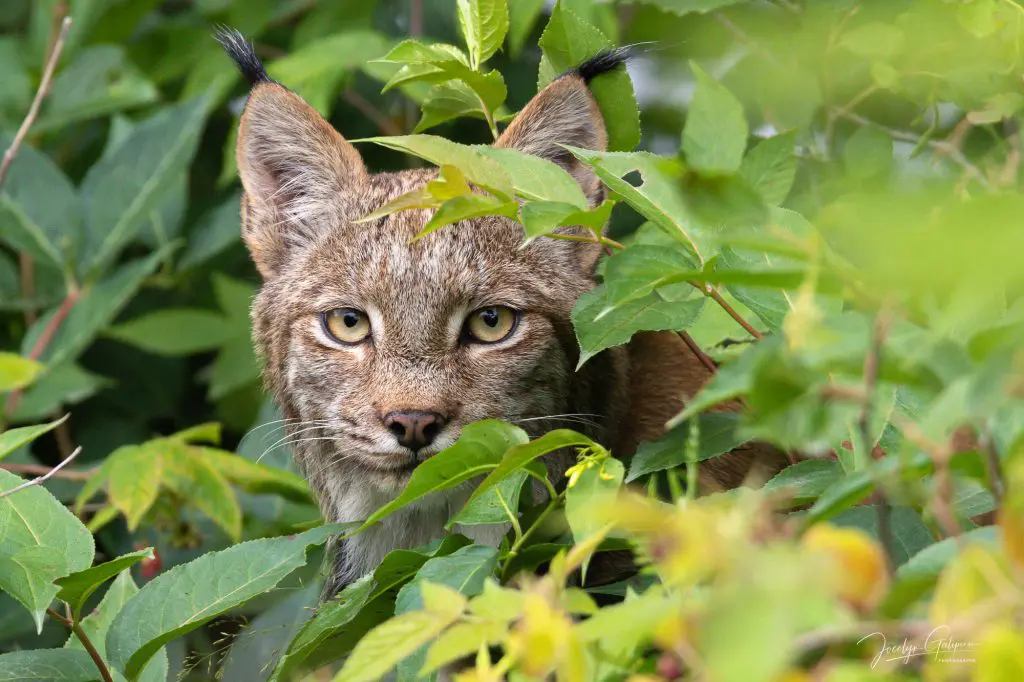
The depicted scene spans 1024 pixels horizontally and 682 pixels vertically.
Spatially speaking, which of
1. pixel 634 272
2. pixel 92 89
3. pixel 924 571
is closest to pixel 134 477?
pixel 634 272

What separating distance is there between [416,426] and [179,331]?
2.51 meters

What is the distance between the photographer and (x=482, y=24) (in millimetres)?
2639

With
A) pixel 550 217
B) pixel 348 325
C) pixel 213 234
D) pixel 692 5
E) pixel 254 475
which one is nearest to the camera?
pixel 550 217

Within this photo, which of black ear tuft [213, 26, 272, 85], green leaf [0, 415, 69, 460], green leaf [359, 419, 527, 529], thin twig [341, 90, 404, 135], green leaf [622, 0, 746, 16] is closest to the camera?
green leaf [359, 419, 527, 529]

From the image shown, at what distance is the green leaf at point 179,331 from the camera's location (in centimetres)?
499

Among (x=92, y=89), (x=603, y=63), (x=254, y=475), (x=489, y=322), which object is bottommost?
(x=254, y=475)

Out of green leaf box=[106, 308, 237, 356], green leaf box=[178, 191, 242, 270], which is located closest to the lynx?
green leaf box=[178, 191, 242, 270]

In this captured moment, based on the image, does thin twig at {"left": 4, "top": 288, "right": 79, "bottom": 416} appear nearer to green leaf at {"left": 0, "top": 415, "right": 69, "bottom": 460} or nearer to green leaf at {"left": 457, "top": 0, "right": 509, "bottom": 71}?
green leaf at {"left": 0, "top": 415, "right": 69, "bottom": 460}

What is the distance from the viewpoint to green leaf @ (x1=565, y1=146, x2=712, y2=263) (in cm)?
196

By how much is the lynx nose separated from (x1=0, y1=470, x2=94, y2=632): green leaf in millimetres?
790

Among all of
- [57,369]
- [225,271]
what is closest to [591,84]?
[57,369]

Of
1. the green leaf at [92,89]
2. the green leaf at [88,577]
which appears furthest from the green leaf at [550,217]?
the green leaf at [92,89]

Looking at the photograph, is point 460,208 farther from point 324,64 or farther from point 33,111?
point 324,64

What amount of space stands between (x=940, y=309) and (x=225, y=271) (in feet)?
15.0
